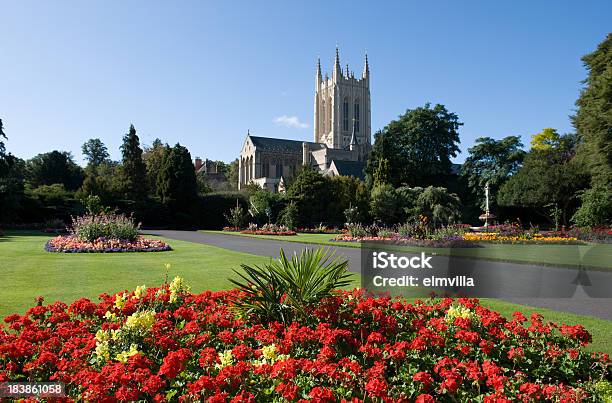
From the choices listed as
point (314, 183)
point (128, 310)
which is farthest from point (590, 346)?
point (314, 183)

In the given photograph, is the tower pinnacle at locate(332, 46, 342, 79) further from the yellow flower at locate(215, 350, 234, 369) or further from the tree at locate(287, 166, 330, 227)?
the yellow flower at locate(215, 350, 234, 369)

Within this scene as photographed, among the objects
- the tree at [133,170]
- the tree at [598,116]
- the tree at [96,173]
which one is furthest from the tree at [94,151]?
the tree at [598,116]

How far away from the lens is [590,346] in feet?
16.9

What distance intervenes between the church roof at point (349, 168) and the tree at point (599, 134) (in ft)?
137

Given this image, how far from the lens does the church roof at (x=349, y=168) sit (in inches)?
2783

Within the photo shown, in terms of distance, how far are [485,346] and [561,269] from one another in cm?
901

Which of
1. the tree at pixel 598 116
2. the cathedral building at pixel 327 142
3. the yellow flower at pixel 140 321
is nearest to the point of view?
the yellow flower at pixel 140 321

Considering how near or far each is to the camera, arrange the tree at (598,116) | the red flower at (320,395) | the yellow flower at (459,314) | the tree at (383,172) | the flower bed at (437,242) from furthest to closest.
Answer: the tree at (383,172)
the tree at (598,116)
the flower bed at (437,242)
the yellow flower at (459,314)
the red flower at (320,395)

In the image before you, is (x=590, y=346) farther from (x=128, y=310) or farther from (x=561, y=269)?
(x=561, y=269)

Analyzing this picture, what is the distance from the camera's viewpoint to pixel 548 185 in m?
37.9

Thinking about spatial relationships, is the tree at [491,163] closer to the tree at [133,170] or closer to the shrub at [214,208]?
the shrub at [214,208]

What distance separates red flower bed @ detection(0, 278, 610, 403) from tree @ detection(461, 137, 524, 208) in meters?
46.2

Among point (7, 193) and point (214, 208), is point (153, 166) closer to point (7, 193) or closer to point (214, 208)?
point (214, 208)

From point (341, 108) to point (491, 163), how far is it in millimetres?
47122
